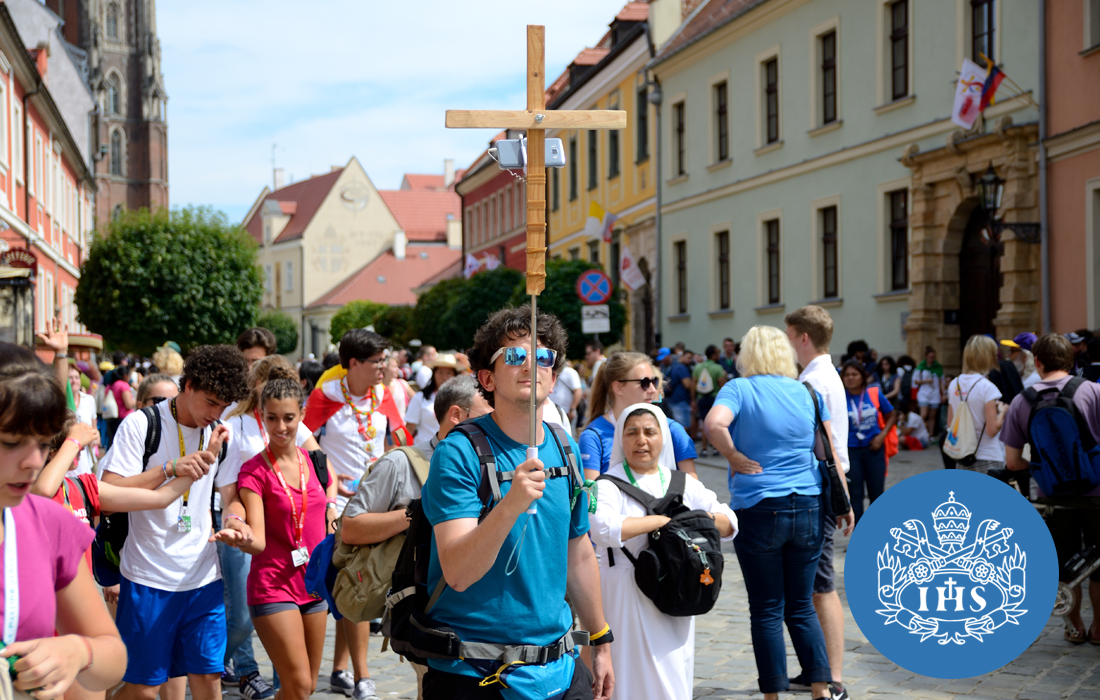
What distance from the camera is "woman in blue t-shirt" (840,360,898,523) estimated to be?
8836 millimetres

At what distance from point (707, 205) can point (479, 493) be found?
2545cm

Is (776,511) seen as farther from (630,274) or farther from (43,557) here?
(630,274)

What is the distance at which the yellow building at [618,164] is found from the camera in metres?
31.4

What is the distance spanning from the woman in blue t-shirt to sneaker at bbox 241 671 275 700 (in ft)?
16.2

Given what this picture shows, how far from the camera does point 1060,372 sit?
22.3 ft

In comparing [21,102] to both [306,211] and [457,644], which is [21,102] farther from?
[306,211]

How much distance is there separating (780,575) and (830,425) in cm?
87

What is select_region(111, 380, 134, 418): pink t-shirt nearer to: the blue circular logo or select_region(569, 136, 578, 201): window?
the blue circular logo

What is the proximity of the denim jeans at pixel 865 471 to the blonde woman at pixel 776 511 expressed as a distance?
3.60 m

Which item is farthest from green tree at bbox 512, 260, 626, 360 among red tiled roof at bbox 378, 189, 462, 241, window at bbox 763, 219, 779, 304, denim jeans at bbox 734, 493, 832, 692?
red tiled roof at bbox 378, 189, 462, 241

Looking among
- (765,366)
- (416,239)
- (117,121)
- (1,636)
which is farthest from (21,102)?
(416,239)

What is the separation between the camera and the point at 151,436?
182 inches

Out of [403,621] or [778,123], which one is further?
[778,123]

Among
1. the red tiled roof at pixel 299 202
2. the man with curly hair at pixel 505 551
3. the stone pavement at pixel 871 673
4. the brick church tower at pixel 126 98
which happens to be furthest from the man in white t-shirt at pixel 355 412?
Answer: the red tiled roof at pixel 299 202
